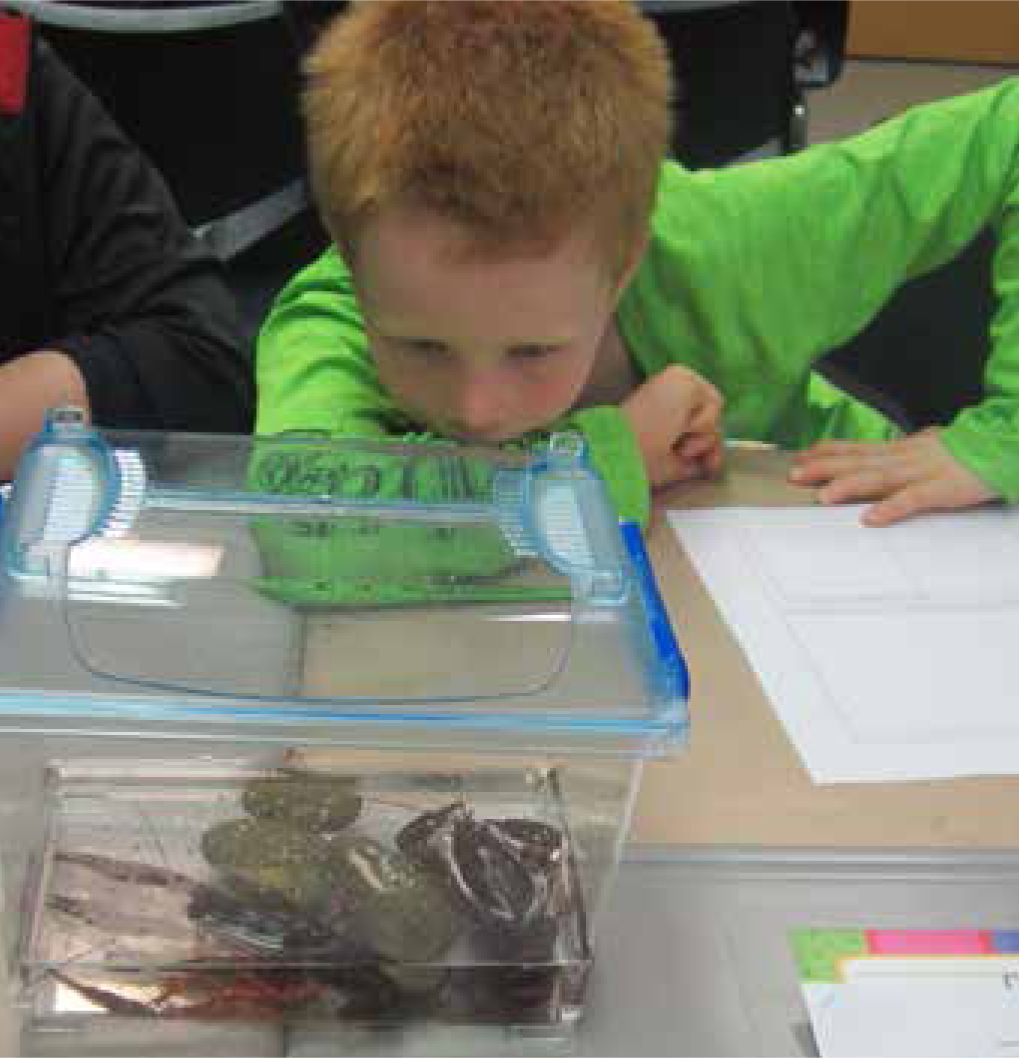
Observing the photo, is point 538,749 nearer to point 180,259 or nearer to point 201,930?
point 201,930

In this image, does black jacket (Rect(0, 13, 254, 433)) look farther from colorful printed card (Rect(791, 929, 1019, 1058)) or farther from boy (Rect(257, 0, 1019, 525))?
colorful printed card (Rect(791, 929, 1019, 1058))

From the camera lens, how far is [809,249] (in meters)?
1.14

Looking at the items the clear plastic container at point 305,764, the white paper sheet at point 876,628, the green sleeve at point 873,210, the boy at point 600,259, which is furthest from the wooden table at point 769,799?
the green sleeve at point 873,210

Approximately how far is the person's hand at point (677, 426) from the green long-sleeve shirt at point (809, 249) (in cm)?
12

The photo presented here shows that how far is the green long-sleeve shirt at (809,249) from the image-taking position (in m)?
1.12

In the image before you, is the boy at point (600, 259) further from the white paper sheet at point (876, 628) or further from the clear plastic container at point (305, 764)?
the clear plastic container at point (305, 764)

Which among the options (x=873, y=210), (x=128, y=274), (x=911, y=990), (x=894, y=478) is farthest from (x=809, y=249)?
(x=911, y=990)

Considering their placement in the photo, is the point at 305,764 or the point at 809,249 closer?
the point at 305,764

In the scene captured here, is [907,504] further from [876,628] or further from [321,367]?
[321,367]

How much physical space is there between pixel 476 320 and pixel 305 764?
1.23ft

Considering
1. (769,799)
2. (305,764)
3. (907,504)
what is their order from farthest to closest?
(907,504)
(769,799)
(305,764)

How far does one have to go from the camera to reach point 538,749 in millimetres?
514

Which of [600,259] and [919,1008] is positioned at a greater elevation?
[600,259]

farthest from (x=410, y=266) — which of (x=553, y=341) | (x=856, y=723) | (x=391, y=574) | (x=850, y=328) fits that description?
(x=850, y=328)
